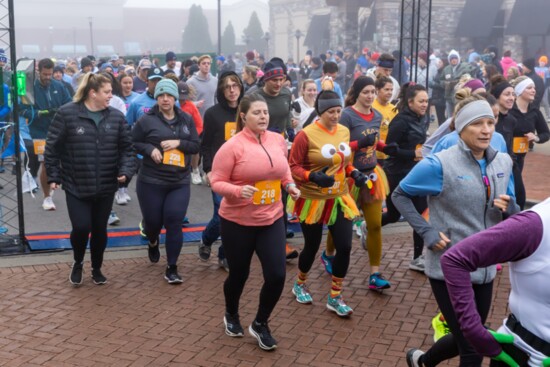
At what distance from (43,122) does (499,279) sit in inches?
262

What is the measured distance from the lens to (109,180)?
21.8 ft

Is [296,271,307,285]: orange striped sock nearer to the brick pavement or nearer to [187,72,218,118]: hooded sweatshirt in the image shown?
the brick pavement

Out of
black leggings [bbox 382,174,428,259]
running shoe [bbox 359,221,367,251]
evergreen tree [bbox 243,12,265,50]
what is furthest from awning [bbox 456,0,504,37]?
evergreen tree [bbox 243,12,265,50]

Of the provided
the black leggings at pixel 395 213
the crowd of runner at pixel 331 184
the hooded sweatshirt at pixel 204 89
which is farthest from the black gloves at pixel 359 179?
the hooded sweatshirt at pixel 204 89

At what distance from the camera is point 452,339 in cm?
398

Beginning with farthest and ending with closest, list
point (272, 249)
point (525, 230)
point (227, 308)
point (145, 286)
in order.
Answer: point (145, 286), point (227, 308), point (272, 249), point (525, 230)

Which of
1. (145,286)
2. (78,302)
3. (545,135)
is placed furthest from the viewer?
(545,135)

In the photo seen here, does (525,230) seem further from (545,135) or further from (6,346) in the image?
(545,135)

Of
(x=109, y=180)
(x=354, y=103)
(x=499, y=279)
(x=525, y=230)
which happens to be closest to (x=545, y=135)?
(x=499, y=279)

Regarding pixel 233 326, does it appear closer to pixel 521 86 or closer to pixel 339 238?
pixel 339 238

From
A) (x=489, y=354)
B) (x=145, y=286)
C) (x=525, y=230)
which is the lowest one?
(x=145, y=286)

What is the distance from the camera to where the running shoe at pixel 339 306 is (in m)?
5.92

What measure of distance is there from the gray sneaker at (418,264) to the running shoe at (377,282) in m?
0.69

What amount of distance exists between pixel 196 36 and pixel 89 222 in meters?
90.1
